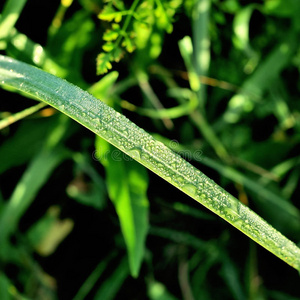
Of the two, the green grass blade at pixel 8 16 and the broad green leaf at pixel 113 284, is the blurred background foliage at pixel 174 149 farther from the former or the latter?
the green grass blade at pixel 8 16

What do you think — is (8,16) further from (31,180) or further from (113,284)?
(113,284)

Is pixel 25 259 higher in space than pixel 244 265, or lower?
lower

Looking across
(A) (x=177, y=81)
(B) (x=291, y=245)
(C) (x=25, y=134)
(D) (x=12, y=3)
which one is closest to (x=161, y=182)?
(A) (x=177, y=81)

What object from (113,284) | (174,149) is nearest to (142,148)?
(174,149)

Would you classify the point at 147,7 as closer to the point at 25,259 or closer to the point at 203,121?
the point at 203,121

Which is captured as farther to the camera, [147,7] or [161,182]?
[161,182]
